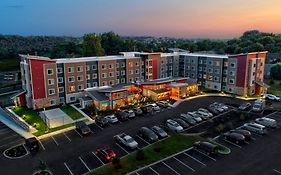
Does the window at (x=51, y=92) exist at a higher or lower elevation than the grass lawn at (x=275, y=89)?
higher

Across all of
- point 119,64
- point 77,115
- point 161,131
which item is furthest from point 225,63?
point 77,115

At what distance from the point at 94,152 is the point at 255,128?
31594mm

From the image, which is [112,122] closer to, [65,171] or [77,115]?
[77,115]

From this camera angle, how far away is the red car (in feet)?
124

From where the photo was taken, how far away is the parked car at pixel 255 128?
46219mm

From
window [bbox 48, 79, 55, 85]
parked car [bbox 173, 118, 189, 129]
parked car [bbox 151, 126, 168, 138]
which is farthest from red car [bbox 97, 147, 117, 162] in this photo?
window [bbox 48, 79, 55, 85]

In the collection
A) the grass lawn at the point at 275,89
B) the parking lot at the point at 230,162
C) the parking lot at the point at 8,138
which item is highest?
the grass lawn at the point at 275,89

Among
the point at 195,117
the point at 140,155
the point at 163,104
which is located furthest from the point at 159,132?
the point at 163,104

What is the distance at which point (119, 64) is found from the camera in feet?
255

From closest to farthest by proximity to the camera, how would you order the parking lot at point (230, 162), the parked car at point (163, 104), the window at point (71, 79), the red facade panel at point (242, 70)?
the parking lot at point (230, 162) → the parked car at point (163, 104) → the window at point (71, 79) → the red facade panel at point (242, 70)

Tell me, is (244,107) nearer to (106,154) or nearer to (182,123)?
(182,123)

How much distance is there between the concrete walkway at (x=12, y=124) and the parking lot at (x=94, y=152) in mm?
5448

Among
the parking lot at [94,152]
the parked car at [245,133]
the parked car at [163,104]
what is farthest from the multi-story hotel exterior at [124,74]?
the parked car at [245,133]

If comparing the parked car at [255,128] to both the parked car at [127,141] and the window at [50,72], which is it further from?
the window at [50,72]
